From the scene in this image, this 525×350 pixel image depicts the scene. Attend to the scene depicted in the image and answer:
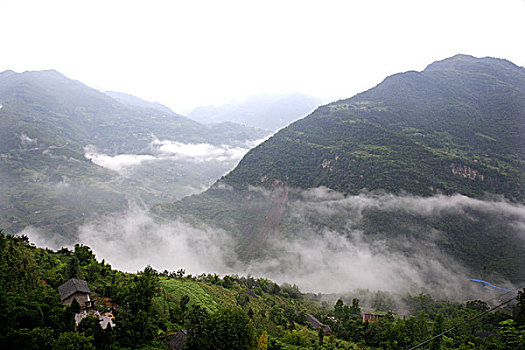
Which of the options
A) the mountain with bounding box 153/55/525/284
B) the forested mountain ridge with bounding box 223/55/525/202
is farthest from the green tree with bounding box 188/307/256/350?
the forested mountain ridge with bounding box 223/55/525/202

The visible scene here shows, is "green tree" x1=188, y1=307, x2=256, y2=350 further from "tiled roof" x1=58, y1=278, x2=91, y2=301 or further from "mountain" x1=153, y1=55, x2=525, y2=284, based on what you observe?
"mountain" x1=153, y1=55, x2=525, y2=284

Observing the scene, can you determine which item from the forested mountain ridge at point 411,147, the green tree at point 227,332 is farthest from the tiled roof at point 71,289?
the forested mountain ridge at point 411,147

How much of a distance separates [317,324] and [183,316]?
3543 cm

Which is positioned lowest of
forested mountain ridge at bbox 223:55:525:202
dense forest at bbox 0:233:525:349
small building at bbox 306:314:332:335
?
small building at bbox 306:314:332:335

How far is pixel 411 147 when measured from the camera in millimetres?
142875

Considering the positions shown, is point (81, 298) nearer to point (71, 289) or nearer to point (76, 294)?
point (76, 294)

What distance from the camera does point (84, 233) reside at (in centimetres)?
17512

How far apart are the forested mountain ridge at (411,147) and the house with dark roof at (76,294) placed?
115 metres

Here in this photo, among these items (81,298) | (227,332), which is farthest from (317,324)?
(81,298)

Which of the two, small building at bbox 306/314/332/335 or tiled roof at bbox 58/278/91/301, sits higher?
tiled roof at bbox 58/278/91/301

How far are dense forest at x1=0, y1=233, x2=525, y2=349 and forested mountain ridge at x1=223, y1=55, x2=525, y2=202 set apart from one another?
5396 centimetres

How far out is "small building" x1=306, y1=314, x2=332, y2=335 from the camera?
223ft

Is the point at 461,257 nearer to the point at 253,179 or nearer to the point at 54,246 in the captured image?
the point at 253,179

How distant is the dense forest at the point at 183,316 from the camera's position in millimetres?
26547
